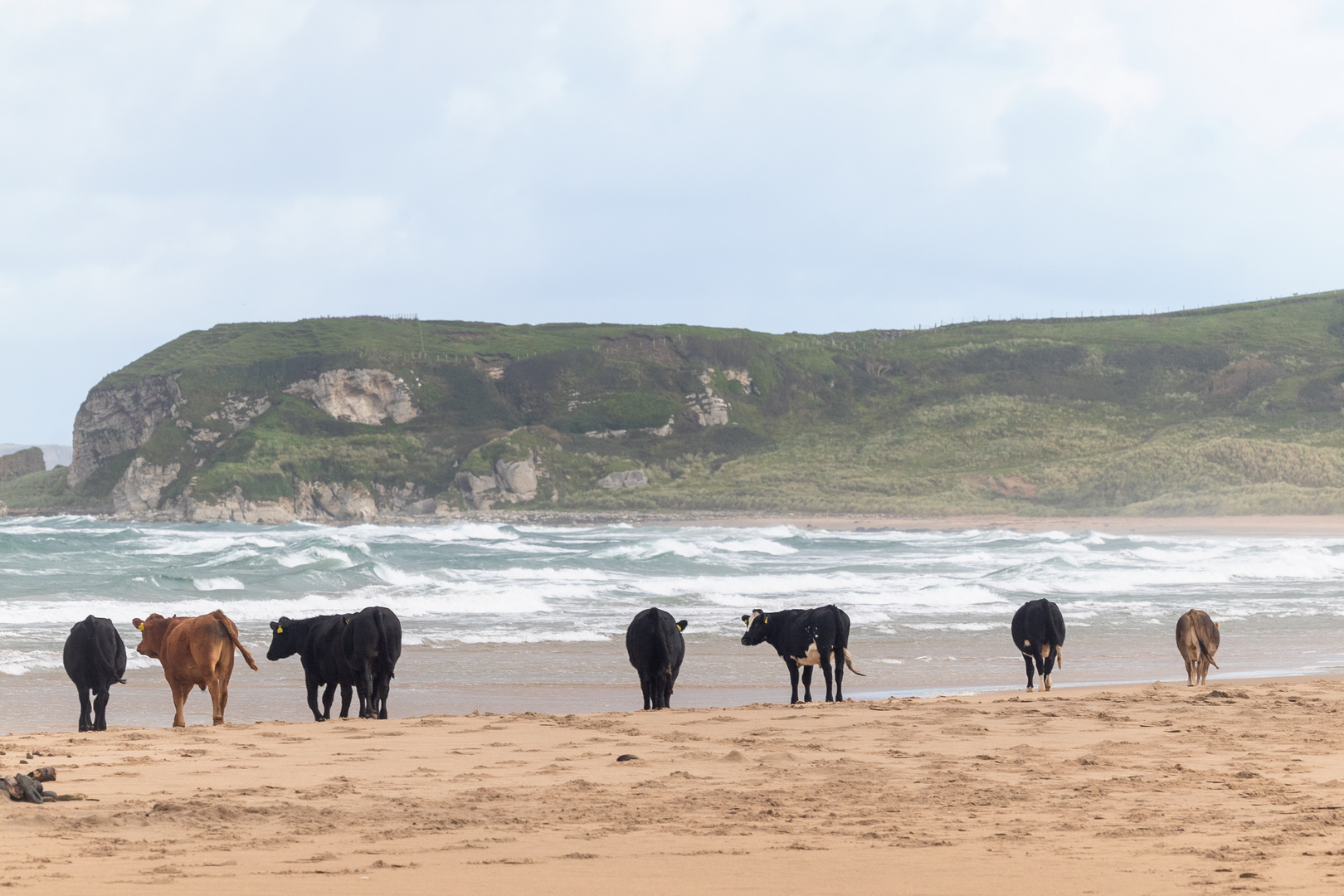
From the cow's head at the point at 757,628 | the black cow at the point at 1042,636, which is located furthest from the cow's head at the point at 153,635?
the black cow at the point at 1042,636

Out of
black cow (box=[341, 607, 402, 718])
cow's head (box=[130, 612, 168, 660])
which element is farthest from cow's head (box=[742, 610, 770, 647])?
cow's head (box=[130, 612, 168, 660])

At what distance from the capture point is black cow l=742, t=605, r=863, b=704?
1344cm

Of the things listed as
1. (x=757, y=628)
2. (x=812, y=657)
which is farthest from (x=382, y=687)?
(x=812, y=657)

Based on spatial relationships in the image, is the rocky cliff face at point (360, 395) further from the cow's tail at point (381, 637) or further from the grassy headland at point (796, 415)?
the cow's tail at point (381, 637)

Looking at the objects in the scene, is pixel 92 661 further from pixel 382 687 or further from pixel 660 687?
pixel 660 687

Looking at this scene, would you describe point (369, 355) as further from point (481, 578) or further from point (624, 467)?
point (481, 578)

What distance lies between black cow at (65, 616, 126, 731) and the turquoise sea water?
3.35 feet

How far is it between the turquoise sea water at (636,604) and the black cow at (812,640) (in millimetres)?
953

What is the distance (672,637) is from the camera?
13.0 metres

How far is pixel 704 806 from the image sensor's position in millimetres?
7199

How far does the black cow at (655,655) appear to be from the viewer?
42.0 feet

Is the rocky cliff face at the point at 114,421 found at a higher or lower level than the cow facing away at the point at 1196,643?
higher

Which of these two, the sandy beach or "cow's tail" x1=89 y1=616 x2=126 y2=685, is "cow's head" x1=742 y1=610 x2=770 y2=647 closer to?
the sandy beach

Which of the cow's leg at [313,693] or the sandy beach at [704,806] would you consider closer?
the sandy beach at [704,806]
